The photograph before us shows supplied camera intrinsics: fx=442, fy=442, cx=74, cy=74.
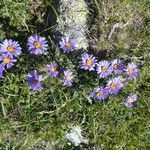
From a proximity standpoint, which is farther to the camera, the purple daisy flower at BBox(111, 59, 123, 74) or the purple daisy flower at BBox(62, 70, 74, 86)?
the purple daisy flower at BBox(111, 59, 123, 74)

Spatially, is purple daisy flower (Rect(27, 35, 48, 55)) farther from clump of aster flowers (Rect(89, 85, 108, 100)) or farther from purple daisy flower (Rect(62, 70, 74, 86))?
clump of aster flowers (Rect(89, 85, 108, 100))

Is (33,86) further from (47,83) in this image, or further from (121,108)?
(121,108)

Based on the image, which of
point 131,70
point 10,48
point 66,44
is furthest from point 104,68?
point 10,48

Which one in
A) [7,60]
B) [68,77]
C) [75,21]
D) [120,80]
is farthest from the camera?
[75,21]

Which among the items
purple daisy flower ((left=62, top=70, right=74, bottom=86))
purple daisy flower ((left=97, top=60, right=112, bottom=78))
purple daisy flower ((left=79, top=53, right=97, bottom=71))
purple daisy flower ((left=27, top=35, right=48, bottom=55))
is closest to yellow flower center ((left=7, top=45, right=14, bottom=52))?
purple daisy flower ((left=27, top=35, right=48, bottom=55))

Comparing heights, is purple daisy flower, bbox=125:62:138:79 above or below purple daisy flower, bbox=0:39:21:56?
below

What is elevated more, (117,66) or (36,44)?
(36,44)

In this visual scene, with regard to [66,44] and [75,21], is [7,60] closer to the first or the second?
[66,44]

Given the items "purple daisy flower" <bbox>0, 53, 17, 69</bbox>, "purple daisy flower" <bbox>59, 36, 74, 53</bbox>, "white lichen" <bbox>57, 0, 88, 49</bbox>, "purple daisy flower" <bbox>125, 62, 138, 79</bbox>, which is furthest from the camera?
"white lichen" <bbox>57, 0, 88, 49</bbox>
